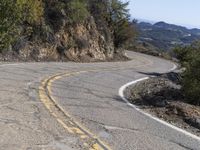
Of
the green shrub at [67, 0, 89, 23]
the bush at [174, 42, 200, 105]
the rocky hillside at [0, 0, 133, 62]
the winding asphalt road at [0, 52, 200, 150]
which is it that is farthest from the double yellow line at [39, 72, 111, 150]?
the green shrub at [67, 0, 89, 23]

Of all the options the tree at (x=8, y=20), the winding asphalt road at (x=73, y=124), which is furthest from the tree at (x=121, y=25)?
the winding asphalt road at (x=73, y=124)

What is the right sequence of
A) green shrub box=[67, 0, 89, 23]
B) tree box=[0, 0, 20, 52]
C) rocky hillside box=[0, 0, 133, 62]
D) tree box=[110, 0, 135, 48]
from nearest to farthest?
1. tree box=[0, 0, 20, 52]
2. rocky hillside box=[0, 0, 133, 62]
3. green shrub box=[67, 0, 89, 23]
4. tree box=[110, 0, 135, 48]

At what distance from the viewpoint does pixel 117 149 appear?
8109 mm

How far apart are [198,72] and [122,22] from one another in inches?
1267

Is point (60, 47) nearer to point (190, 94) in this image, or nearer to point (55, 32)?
point (55, 32)

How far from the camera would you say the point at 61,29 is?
34.2 meters

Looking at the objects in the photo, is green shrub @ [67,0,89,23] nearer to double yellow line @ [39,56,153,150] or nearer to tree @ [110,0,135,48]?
tree @ [110,0,135,48]

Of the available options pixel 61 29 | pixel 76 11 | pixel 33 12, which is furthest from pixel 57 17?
pixel 33 12

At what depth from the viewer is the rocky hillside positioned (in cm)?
2456

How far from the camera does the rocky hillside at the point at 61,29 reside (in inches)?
967

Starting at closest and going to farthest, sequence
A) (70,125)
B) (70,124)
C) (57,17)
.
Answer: (70,125)
(70,124)
(57,17)

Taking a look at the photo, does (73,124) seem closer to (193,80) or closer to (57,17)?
(193,80)

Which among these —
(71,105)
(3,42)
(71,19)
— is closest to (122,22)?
(71,19)

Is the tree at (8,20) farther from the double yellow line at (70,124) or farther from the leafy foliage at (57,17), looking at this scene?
the double yellow line at (70,124)
